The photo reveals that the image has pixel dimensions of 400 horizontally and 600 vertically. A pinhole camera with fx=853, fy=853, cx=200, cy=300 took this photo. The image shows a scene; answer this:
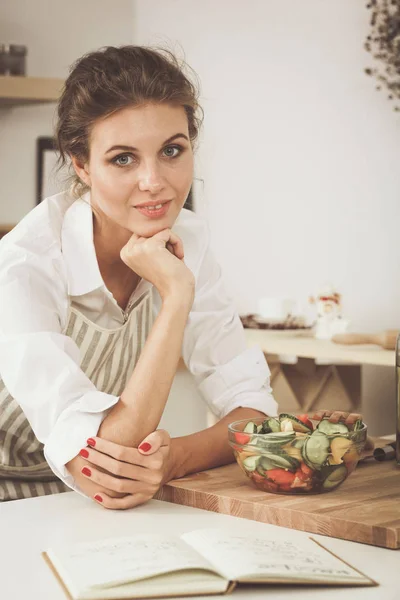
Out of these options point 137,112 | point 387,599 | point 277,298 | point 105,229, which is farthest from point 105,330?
point 277,298

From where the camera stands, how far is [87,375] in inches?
63.1

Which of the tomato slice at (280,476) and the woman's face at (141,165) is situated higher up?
the woman's face at (141,165)

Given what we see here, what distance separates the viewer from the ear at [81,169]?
1559 millimetres

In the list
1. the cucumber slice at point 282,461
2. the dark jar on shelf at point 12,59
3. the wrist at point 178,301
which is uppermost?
the dark jar on shelf at point 12,59

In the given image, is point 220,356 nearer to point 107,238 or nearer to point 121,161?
point 107,238

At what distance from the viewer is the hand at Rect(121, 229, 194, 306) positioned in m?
1.48

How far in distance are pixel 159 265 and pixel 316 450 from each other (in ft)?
1.51

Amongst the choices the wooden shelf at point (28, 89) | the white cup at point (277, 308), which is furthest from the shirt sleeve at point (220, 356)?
the wooden shelf at point (28, 89)

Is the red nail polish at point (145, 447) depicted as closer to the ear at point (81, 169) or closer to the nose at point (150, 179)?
the nose at point (150, 179)

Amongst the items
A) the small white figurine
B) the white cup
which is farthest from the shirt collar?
the white cup

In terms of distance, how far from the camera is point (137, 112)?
4.67 feet

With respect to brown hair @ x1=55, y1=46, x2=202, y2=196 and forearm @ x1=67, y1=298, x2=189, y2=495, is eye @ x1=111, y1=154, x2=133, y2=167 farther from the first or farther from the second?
forearm @ x1=67, y1=298, x2=189, y2=495

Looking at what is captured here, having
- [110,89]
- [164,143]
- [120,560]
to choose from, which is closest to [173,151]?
[164,143]

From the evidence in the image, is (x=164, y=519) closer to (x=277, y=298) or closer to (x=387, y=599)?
(x=387, y=599)
